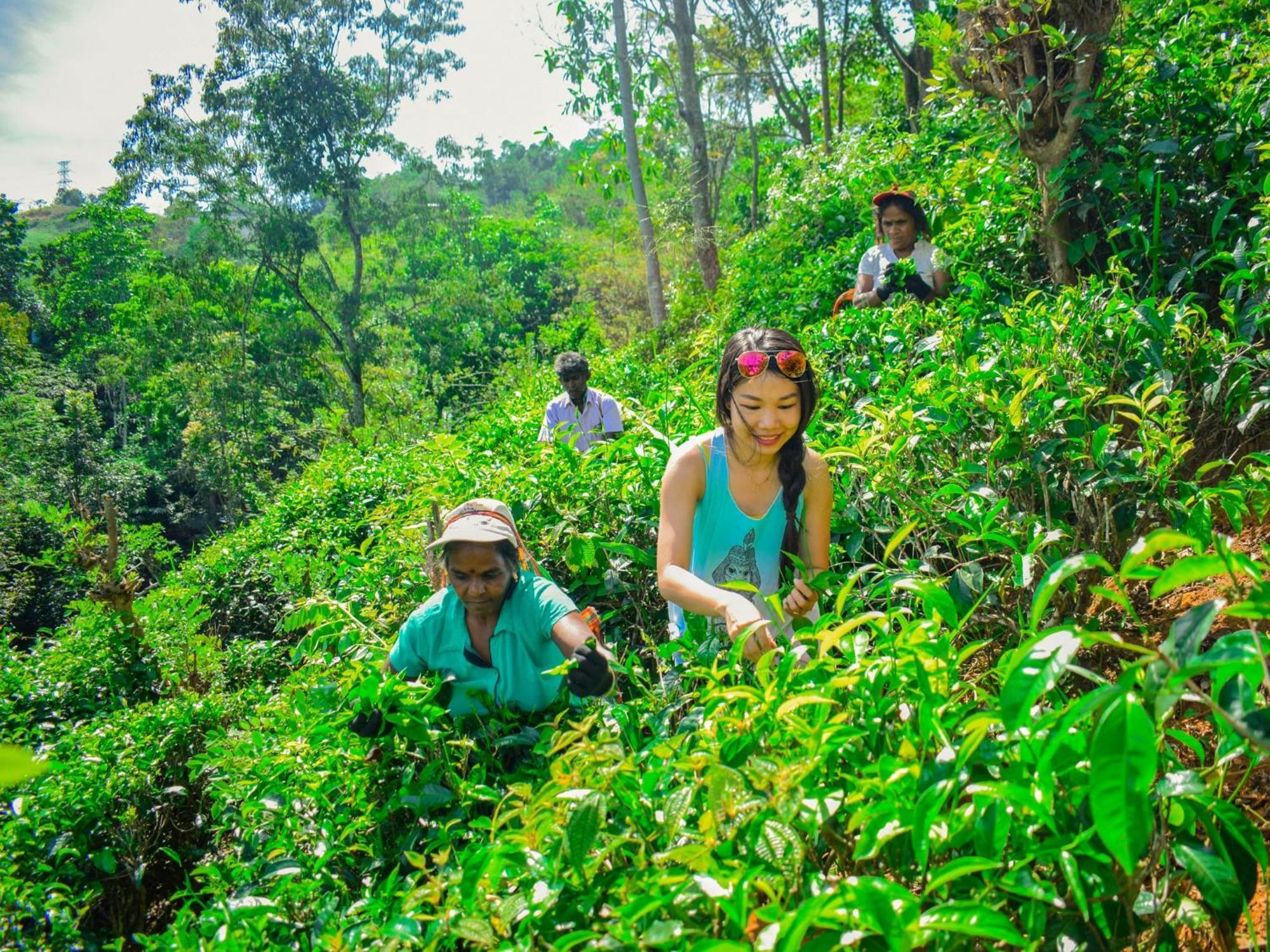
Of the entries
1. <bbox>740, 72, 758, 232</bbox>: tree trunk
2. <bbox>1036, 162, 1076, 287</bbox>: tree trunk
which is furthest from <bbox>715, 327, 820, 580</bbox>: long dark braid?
<bbox>740, 72, 758, 232</bbox>: tree trunk

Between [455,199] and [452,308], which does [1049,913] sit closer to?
[452,308]

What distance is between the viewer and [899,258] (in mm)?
4793

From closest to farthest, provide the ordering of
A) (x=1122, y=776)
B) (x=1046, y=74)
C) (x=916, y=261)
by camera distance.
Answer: (x=1122, y=776)
(x=1046, y=74)
(x=916, y=261)

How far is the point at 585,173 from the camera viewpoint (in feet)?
32.8

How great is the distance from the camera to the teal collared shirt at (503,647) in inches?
97.8

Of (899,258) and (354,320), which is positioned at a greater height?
(354,320)

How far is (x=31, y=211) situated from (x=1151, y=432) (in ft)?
161

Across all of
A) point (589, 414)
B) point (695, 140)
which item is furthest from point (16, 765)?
point (695, 140)

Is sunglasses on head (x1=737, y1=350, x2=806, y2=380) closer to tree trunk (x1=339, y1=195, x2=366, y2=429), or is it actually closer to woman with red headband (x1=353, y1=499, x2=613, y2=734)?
woman with red headband (x1=353, y1=499, x2=613, y2=734)

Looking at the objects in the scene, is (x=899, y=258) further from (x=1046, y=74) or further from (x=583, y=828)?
(x=583, y=828)

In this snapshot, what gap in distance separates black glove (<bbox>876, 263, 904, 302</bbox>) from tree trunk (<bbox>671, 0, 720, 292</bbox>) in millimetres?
4828

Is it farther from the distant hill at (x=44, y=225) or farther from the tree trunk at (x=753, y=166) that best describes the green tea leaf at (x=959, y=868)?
the distant hill at (x=44, y=225)

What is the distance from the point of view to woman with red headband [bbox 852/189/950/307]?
4469 mm

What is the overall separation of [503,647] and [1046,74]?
11.0 feet
